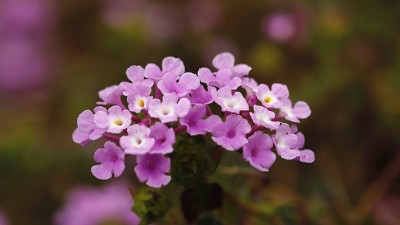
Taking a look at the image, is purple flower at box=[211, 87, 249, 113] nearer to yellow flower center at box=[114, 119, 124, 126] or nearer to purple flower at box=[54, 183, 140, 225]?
yellow flower center at box=[114, 119, 124, 126]

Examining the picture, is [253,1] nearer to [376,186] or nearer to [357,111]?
[357,111]

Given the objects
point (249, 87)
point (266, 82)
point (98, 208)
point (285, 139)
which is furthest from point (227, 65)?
point (266, 82)

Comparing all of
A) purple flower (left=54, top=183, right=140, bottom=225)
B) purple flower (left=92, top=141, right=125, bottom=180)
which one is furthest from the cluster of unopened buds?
purple flower (left=54, top=183, right=140, bottom=225)

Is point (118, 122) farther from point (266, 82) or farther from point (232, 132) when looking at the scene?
point (266, 82)

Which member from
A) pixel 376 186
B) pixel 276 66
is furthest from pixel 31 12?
pixel 376 186

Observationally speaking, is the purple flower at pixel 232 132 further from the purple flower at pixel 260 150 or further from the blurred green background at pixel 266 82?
the blurred green background at pixel 266 82

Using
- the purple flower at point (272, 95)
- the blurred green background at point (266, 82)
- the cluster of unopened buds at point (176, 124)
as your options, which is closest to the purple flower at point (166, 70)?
the cluster of unopened buds at point (176, 124)
